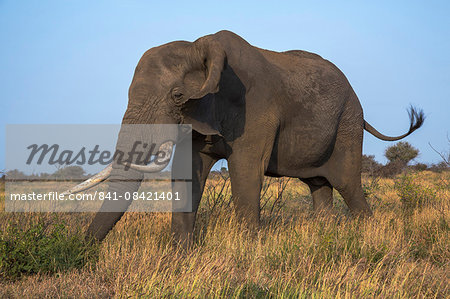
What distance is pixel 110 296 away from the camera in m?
3.77

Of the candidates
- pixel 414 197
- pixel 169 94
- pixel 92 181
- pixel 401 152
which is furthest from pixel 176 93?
pixel 401 152

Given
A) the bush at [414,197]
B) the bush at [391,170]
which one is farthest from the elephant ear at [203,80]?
the bush at [391,170]

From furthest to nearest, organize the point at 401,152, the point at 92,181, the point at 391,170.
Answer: the point at 401,152, the point at 391,170, the point at 92,181

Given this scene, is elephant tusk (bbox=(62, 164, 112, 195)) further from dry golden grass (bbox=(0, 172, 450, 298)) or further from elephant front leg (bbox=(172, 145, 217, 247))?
elephant front leg (bbox=(172, 145, 217, 247))

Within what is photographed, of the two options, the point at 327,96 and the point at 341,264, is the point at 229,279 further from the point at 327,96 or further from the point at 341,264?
the point at 327,96

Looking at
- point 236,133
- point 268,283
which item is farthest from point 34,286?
point 236,133

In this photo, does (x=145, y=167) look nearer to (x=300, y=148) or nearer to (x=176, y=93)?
(x=176, y=93)

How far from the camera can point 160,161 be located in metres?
4.98

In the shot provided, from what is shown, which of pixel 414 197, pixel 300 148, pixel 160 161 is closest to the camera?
pixel 160 161

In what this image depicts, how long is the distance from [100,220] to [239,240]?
5.10 ft

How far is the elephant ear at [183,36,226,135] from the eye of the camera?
5105 mm

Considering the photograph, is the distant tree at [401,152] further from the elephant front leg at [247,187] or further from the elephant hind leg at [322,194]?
the elephant front leg at [247,187]

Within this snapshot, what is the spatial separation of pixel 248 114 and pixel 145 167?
152 cm

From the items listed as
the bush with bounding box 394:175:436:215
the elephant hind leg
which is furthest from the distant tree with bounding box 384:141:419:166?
the elephant hind leg
